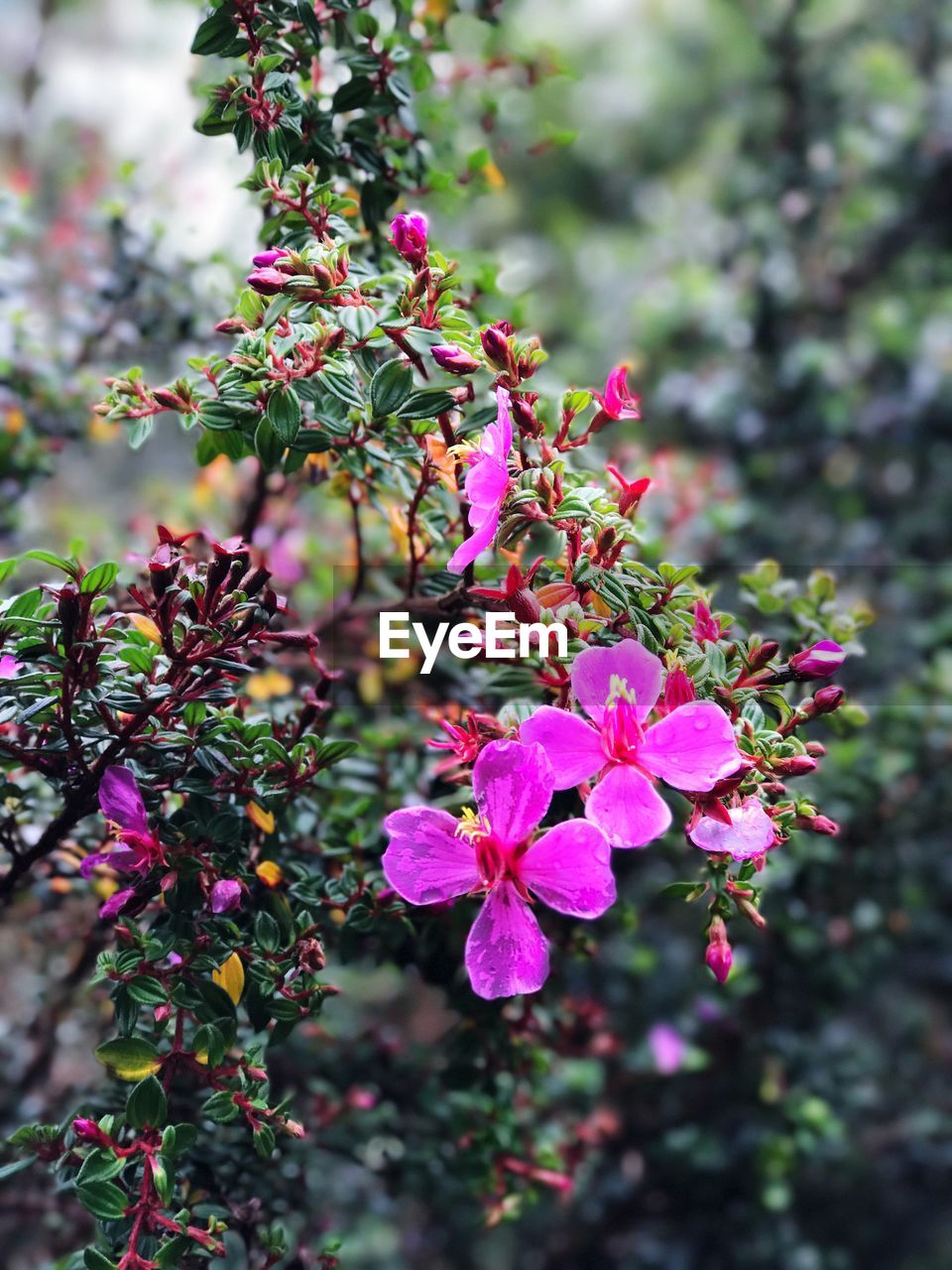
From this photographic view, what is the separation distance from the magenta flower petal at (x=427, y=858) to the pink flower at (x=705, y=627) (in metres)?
0.22

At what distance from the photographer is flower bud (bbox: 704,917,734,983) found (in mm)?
636

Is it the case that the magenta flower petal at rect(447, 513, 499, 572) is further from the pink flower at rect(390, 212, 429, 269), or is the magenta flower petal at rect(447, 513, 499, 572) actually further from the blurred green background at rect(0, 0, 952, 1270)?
the blurred green background at rect(0, 0, 952, 1270)

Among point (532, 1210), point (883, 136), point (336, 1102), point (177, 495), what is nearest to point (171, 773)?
point (336, 1102)

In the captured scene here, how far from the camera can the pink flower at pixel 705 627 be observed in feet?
2.35

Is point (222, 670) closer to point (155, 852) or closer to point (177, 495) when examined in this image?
point (155, 852)

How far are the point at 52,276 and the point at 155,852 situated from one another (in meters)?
1.75

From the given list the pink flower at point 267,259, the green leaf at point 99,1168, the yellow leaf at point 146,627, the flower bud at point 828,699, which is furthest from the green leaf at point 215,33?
the green leaf at point 99,1168

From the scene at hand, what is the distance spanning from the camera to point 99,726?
2.49 feet

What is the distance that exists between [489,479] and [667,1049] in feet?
3.32

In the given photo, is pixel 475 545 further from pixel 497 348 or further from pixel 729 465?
pixel 729 465

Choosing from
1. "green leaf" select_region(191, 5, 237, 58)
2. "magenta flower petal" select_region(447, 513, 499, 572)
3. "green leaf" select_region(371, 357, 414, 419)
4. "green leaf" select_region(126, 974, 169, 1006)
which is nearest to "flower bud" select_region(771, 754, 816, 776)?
"magenta flower petal" select_region(447, 513, 499, 572)

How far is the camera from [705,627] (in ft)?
2.36

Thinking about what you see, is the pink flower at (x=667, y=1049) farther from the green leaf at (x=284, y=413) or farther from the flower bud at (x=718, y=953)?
the green leaf at (x=284, y=413)

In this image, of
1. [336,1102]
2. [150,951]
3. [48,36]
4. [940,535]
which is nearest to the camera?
[150,951]
